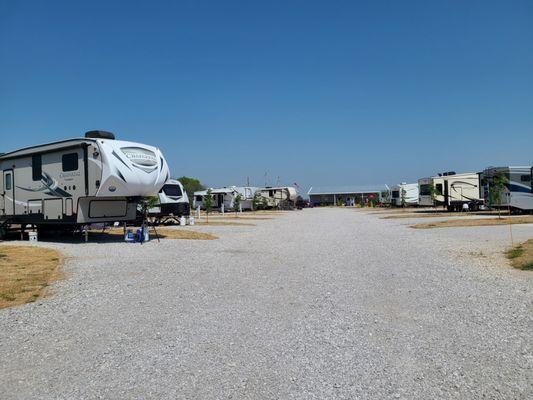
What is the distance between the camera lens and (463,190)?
3491 cm

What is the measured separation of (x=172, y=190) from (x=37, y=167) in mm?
10373

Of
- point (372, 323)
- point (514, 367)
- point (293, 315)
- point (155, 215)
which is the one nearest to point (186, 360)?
point (293, 315)

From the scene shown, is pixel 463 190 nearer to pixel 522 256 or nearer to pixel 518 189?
pixel 518 189

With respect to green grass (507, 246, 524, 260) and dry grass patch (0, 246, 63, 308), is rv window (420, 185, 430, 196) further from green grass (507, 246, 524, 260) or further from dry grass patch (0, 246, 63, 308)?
dry grass patch (0, 246, 63, 308)

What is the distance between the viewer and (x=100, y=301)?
6574 millimetres

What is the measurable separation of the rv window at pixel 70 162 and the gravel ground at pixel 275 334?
5.74 metres

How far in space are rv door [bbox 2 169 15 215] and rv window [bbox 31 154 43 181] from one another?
1608mm

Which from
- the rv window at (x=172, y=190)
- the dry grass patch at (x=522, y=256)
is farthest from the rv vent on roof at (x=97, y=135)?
the dry grass patch at (x=522, y=256)

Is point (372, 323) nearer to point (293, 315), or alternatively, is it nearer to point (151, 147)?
point (293, 315)

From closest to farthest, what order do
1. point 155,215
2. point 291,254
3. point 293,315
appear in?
point 293,315
point 291,254
point 155,215

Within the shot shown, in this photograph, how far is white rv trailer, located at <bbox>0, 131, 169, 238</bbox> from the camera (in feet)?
45.0

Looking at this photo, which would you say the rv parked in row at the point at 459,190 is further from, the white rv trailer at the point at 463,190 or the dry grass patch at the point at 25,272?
the dry grass patch at the point at 25,272

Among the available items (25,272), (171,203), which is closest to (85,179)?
(25,272)

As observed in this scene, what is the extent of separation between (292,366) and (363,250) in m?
8.61
